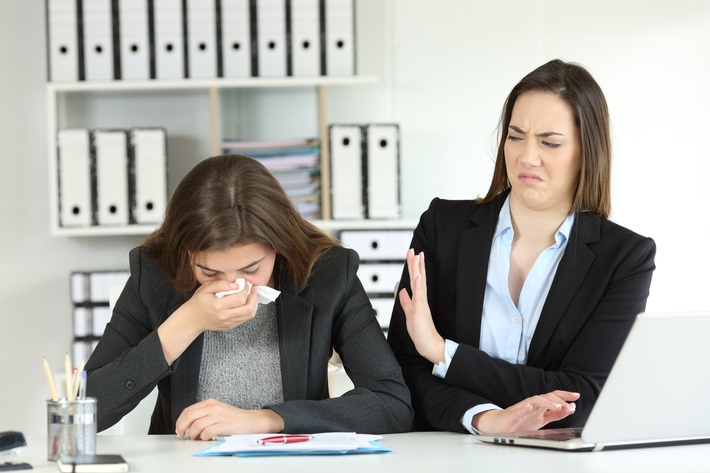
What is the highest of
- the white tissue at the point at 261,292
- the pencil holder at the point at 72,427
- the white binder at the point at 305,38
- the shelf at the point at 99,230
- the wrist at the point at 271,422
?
the white binder at the point at 305,38

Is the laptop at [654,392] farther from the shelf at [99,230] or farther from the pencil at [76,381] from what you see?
the shelf at [99,230]

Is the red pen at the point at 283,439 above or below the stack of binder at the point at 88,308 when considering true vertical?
above

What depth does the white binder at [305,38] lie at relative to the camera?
11.0 ft

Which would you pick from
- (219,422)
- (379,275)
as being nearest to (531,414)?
(219,422)

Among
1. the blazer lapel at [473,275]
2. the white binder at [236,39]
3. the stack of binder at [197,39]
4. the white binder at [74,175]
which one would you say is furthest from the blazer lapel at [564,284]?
the white binder at [74,175]

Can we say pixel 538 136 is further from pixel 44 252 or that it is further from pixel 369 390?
pixel 44 252

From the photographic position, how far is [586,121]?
6.13 feet

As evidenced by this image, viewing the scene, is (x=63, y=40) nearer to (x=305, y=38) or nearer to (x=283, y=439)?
(x=305, y=38)

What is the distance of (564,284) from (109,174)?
2.05 metres

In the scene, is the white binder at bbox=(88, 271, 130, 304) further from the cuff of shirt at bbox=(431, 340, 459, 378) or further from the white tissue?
the cuff of shirt at bbox=(431, 340, 459, 378)

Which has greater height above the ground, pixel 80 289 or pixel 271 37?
pixel 271 37

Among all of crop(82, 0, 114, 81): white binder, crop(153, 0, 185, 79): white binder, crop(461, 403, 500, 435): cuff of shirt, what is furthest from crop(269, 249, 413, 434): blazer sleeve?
crop(82, 0, 114, 81): white binder

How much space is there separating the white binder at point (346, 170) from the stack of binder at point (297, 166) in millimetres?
76

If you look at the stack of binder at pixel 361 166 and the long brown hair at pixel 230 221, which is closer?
the long brown hair at pixel 230 221
